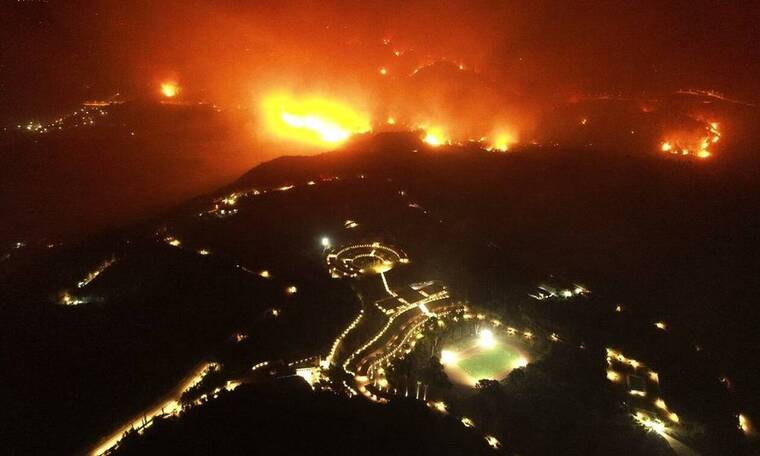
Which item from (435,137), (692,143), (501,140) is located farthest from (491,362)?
(692,143)

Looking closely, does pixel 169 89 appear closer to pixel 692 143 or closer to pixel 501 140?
pixel 501 140

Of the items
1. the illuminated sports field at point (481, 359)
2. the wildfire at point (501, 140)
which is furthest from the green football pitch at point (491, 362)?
the wildfire at point (501, 140)

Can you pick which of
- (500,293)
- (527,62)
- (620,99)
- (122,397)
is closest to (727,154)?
(620,99)

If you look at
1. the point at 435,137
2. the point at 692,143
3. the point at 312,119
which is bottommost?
the point at 692,143

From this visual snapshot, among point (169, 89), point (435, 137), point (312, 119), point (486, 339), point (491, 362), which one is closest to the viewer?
point (491, 362)

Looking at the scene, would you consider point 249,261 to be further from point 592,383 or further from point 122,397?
point 592,383

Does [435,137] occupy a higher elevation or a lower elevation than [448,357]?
higher

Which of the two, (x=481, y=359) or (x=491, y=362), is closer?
(x=491, y=362)

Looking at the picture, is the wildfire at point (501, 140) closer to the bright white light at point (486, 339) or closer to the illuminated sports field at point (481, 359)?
the bright white light at point (486, 339)
